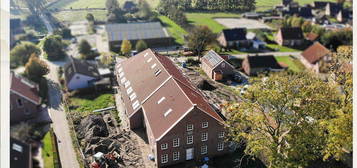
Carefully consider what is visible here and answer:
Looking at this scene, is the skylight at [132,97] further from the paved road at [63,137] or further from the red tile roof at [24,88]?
the red tile roof at [24,88]

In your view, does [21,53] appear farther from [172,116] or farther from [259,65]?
[259,65]

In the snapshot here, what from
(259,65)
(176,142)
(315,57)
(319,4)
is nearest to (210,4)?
(176,142)

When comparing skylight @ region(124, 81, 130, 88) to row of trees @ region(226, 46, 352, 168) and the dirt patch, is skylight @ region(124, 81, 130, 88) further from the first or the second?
row of trees @ region(226, 46, 352, 168)

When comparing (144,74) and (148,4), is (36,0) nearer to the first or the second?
(148,4)

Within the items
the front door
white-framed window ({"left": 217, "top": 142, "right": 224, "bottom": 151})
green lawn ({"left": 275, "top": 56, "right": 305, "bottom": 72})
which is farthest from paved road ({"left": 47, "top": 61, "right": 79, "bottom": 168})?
green lawn ({"left": 275, "top": 56, "right": 305, "bottom": 72})

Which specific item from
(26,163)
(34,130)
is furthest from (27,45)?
(26,163)
